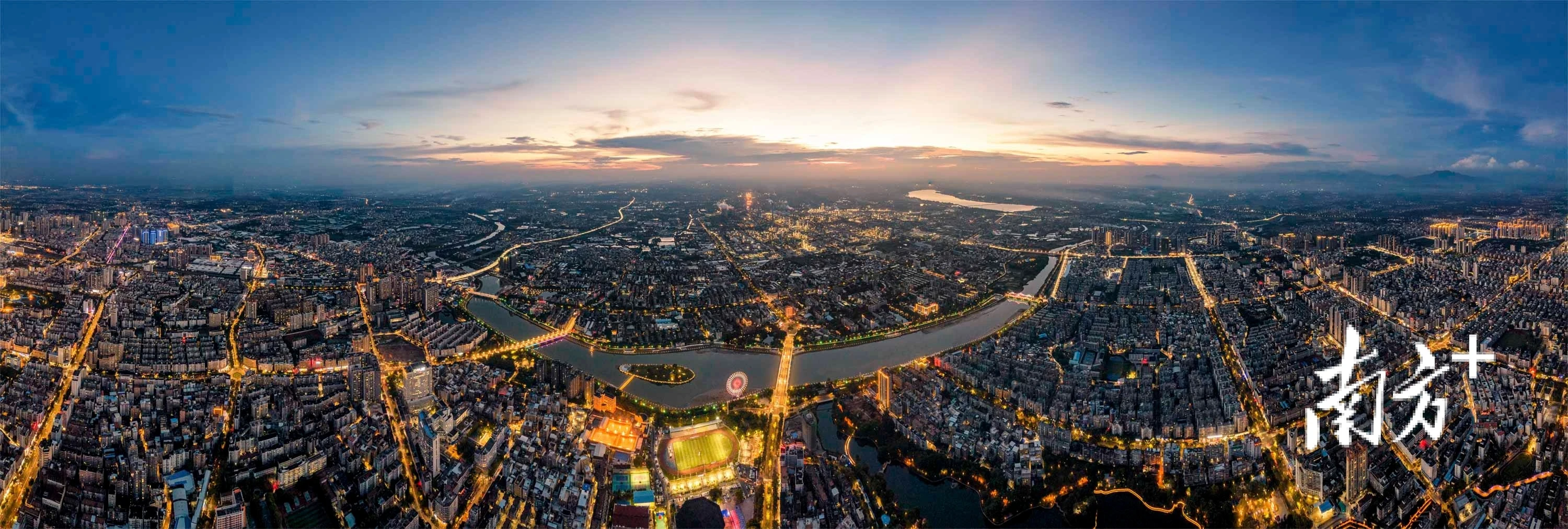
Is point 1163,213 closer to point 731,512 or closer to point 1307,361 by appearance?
point 1307,361

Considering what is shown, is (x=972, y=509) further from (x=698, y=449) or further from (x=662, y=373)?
(x=662, y=373)

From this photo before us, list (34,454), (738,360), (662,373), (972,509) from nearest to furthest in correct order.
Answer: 1. (972,509)
2. (34,454)
3. (662,373)
4. (738,360)

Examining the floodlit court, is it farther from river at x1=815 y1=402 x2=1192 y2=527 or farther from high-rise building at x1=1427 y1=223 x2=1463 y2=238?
high-rise building at x1=1427 y1=223 x2=1463 y2=238

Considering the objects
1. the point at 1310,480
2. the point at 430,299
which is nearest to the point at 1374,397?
the point at 1310,480

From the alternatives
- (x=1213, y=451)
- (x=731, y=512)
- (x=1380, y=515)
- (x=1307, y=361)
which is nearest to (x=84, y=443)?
(x=731, y=512)

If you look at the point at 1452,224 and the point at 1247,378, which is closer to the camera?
the point at 1247,378

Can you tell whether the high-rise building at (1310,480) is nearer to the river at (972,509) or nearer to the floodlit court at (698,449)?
the river at (972,509)
